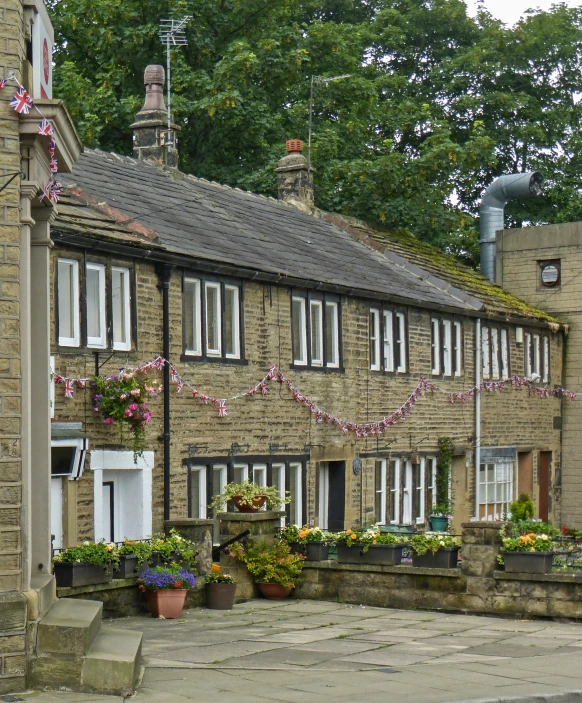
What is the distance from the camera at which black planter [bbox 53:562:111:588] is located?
51.8 ft

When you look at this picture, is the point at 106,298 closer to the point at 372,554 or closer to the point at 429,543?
the point at 372,554

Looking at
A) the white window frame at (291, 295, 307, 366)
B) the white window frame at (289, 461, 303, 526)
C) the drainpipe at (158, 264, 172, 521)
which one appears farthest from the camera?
the white window frame at (291, 295, 307, 366)

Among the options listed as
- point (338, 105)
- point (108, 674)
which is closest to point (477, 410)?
point (338, 105)

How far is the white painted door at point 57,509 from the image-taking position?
1830cm

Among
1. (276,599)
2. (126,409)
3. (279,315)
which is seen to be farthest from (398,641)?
(279,315)

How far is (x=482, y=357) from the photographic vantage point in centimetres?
3219

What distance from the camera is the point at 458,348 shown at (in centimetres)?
3120

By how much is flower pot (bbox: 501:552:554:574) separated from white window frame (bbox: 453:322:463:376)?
13.3 m

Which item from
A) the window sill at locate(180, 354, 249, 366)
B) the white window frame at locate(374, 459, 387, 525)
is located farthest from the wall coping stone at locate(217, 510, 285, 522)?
the white window frame at locate(374, 459, 387, 525)

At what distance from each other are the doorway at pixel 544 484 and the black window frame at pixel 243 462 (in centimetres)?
1298

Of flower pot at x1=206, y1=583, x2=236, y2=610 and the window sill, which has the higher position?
the window sill

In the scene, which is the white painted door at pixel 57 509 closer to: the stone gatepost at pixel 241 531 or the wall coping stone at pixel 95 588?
the wall coping stone at pixel 95 588

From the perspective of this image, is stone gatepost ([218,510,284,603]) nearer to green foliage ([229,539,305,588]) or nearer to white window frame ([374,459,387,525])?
green foliage ([229,539,305,588])

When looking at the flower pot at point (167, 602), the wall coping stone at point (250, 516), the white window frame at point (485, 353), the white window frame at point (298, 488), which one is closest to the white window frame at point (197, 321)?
the wall coping stone at point (250, 516)
